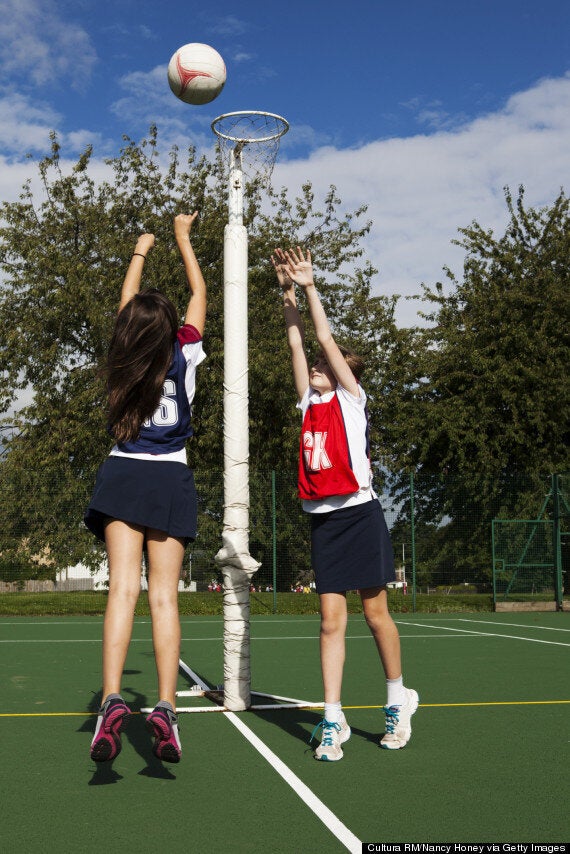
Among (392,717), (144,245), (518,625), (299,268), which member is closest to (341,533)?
(392,717)

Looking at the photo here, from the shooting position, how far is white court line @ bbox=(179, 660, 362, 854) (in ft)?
9.36

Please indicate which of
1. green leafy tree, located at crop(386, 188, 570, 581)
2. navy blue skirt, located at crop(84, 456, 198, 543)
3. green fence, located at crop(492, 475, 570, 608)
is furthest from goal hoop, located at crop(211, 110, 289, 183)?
green leafy tree, located at crop(386, 188, 570, 581)

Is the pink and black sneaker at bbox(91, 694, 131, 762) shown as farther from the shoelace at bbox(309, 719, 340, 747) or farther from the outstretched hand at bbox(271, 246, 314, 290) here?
the outstretched hand at bbox(271, 246, 314, 290)

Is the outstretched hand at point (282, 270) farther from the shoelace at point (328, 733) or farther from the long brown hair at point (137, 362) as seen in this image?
the shoelace at point (328, 733)

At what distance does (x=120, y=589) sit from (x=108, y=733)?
56 cm

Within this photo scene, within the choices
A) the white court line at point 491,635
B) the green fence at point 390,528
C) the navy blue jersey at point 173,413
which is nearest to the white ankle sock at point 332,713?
the navy blue jersey at point 173,413

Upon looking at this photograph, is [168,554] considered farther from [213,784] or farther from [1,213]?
[1,213]

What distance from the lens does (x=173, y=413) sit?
3.63m

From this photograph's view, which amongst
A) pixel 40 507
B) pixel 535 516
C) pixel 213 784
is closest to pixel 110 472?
pixel 213 784

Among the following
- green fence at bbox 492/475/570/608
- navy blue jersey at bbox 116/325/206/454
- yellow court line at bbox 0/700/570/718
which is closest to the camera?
navy blue jersey at bbox 116/325/206/454

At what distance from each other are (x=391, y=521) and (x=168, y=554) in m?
13.9

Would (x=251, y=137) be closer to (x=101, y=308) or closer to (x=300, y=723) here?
(x=300, y=723)

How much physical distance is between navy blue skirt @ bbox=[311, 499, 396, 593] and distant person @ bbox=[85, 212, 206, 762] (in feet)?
2.48

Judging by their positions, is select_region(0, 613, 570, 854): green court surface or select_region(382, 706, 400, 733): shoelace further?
select_region(382, 706, 400, 733): shoelace
